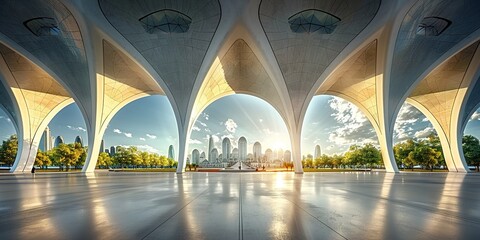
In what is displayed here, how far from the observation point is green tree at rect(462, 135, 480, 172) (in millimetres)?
46706

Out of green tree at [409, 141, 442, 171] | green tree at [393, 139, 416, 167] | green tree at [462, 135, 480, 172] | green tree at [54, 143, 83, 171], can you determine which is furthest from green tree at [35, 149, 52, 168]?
green tree at [462, 135, 480, 172]

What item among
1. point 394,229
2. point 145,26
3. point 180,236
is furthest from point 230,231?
point 145,26

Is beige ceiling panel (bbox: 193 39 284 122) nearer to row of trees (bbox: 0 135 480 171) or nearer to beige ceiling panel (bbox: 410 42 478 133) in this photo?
beige ceiling panel (bbox: 410 42 478 133)

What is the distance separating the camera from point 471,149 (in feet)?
155

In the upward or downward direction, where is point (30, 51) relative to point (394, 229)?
upward

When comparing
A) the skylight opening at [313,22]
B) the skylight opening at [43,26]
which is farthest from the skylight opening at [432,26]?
the skylight opening at [43,26]

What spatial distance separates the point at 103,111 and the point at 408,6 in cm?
3665

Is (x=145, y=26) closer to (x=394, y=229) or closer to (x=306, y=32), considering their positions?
(x=306, y=32)

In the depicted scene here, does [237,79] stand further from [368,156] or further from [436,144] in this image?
[436,144]

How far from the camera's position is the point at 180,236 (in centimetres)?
266

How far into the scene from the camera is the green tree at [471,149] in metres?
46.7

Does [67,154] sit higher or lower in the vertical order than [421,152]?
higher

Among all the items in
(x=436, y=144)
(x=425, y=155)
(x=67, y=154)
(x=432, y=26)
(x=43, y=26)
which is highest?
(x=43, y=26)

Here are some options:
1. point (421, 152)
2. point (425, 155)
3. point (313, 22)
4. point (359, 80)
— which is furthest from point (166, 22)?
point (425, 155)
